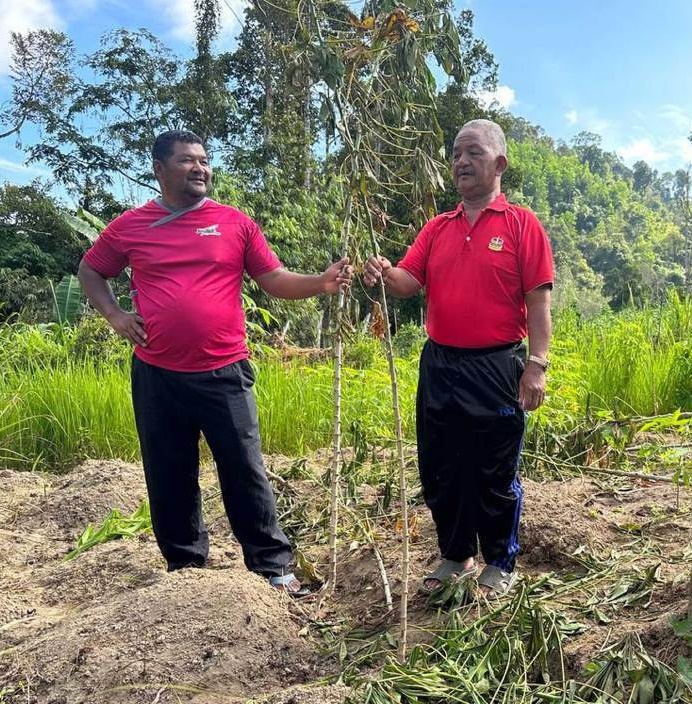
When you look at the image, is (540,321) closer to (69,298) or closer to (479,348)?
(479,348)

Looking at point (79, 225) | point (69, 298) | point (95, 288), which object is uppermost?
point (79, 225)

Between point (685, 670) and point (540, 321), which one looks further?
point (540, 321)

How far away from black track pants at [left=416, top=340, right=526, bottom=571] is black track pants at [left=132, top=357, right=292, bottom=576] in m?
0.70

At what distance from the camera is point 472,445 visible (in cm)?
253

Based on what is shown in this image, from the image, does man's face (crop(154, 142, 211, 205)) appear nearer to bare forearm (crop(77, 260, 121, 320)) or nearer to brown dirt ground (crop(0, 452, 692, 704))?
bare forearm (crop(77, 260, 121, 320))

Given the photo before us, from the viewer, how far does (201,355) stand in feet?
8.90

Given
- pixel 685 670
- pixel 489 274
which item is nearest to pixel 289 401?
pixel 489 274

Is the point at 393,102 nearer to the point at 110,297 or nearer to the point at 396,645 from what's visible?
the point at 110,297

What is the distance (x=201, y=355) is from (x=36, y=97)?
1790 centimetres

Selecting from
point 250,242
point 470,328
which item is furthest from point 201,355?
point 470,328

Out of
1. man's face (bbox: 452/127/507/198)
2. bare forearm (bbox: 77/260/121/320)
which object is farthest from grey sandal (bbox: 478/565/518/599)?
bare forearm (bbox: 77/260/121/320)

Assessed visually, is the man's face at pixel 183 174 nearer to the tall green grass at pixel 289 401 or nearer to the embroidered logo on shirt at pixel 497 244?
the embroidered logo on shirt at pixel 497 244

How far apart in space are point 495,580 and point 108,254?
205 cm

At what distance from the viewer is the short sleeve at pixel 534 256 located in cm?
241
